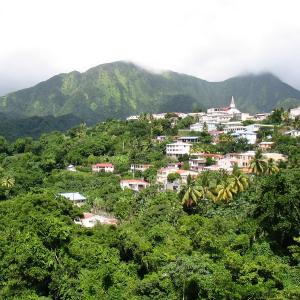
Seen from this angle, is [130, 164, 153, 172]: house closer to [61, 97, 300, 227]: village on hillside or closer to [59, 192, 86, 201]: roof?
[61, 97, 300, 227]: village on hillside

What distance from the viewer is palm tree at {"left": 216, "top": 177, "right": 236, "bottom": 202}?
43.3m

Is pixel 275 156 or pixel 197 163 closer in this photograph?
pixel 275 156

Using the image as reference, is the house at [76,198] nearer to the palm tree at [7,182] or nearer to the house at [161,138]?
the palm tree at [7,182]

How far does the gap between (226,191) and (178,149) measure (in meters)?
33.5

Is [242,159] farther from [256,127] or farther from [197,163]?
[256,127]

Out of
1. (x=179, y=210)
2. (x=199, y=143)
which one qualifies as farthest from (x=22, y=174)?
(x=179, y=210)

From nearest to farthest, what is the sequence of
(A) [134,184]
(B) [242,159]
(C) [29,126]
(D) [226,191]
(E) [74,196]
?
1. (D) [226,191]
2. (E) [74,196]
3. (A) [134,184]
4. (B) [242,159]
5. (C) [29,126]

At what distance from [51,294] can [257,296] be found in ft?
45.4

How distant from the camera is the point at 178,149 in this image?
251ft

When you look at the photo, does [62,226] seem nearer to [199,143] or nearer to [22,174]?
[22,174]

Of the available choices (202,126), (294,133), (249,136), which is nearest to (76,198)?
(249,136)

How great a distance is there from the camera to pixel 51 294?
88.7 feet

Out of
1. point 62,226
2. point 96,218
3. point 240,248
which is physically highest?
point 62,226

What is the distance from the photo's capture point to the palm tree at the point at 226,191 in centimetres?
4328
